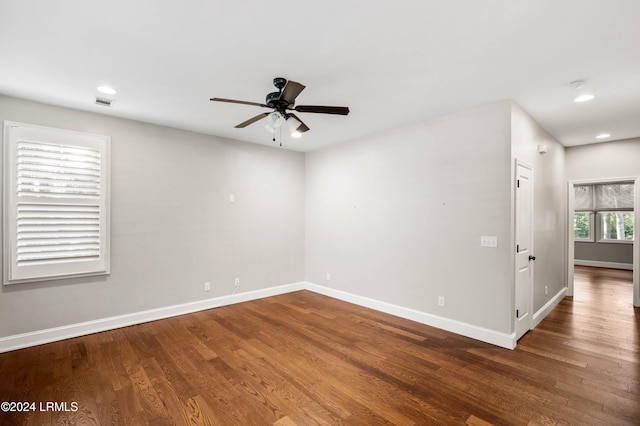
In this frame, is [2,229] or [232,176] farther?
[232,176]

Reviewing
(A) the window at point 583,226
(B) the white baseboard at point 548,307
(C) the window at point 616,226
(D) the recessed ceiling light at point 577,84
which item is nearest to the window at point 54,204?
(D) the recessed ceiling light at point 577,84

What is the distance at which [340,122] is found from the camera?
13.4 ft

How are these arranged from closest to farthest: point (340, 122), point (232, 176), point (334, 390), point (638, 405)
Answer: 1. point (638, 405)
2. point (334, 390)
3. point (340, 122)
4. point (232, 176)

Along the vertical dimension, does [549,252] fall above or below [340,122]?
below

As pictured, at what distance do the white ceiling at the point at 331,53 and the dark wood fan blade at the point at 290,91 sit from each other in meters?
0.29

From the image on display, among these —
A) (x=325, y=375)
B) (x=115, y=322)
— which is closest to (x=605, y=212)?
(x=325, y=375)

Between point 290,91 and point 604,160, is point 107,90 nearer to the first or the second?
point 290,91

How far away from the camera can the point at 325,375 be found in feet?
8.82

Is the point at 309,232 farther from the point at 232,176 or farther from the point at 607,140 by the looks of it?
the point at 607,140

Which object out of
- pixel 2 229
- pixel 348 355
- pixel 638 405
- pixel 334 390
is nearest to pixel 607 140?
pixel 638 405

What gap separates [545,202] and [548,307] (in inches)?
63.9

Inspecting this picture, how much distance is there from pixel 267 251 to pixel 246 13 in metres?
4.08

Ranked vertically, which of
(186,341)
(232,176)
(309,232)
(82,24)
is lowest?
(186,341)

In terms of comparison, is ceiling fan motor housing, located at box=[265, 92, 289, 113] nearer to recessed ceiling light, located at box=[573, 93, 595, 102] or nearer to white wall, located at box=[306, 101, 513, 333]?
white wall, located at box=[306, 101, 513, 333]
